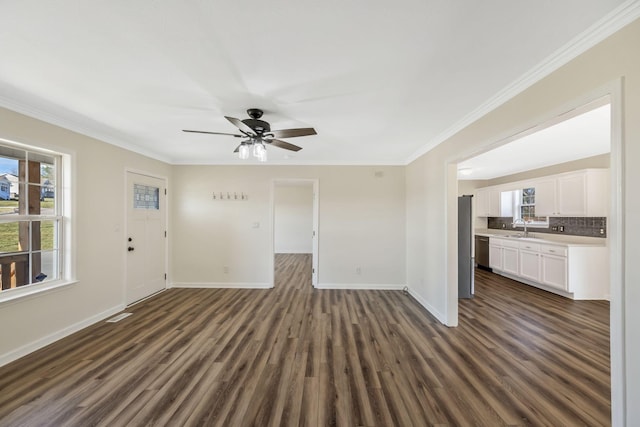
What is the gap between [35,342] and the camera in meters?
2.44

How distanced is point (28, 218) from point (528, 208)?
28.0 ft

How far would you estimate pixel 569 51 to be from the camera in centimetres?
146

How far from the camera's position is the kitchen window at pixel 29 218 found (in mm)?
2338

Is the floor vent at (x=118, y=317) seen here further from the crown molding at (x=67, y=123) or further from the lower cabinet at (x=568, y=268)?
the lower cabinet at (x=568, y=268)

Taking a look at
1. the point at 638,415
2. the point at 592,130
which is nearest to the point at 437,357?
the point at 638,415

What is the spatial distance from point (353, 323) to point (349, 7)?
3170mm

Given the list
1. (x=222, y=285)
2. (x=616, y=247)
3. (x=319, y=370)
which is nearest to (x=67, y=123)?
(x=222, y=285)

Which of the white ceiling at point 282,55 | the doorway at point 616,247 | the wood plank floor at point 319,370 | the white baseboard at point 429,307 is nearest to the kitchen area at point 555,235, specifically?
the wood plank floor at point 319,370

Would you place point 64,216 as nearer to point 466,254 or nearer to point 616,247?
point 616,247

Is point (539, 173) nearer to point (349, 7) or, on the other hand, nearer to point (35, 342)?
point (349, 7)

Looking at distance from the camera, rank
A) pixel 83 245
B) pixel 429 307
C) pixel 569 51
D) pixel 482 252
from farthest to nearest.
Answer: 1. pixel 482 252
2. pixel 429 307
3. pixel 83 245
4. pixel 569 51

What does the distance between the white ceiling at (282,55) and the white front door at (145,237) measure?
1414 mm

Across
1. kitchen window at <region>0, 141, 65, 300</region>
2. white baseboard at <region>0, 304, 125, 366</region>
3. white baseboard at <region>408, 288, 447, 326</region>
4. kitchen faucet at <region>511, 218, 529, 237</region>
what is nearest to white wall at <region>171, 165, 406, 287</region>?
white baseboard at <region>408, 288, 447, 326</region>

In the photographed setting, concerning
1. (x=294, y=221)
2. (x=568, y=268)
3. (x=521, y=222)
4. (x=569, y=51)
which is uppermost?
(x=569, y=51)
